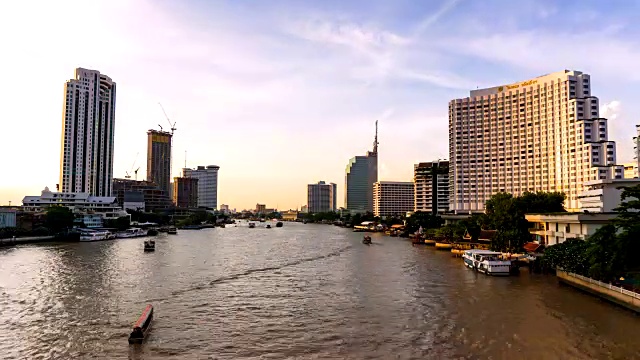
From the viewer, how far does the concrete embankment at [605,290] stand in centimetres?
2965

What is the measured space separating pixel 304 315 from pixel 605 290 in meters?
22.1

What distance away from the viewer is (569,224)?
180 ft

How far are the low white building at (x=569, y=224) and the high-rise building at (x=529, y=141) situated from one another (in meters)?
63.0

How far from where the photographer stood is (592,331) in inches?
1046

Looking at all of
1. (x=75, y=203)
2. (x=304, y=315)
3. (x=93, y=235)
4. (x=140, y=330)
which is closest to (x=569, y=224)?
(x=304, y=315)

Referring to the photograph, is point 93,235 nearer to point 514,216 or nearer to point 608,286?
point 514,216

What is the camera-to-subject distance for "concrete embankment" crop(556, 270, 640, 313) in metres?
29.6

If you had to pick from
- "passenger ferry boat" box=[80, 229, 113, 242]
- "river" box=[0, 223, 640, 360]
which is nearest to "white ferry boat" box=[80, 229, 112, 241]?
"passenger ferry boat" box=[80, 229, 113, 242]

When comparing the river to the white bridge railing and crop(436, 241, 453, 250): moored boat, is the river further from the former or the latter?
crop(436, 241, 453, 250): moored boat

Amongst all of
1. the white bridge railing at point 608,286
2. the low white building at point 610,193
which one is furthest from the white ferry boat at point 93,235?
the low white building at point 610,193

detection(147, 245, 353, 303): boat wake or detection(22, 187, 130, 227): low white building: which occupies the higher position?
detection(22, 187, 130, 227): low white building

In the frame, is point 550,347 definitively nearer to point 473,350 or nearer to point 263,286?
point 473,350

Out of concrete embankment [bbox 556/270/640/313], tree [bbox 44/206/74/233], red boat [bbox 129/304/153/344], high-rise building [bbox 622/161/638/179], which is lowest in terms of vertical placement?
red boat [bbox 129/304/153/344]

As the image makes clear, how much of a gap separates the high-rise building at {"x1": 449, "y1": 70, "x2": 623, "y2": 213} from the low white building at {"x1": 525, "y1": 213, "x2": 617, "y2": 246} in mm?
63036
